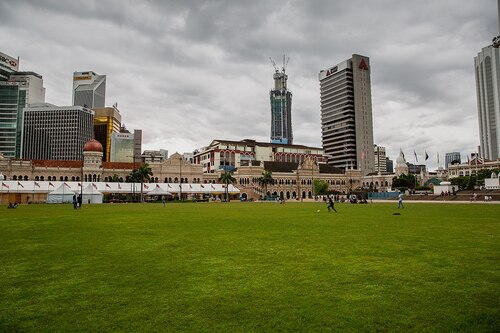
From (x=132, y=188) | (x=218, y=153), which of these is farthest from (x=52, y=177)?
(x=218, y=153)

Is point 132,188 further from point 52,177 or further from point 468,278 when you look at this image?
point 468,278

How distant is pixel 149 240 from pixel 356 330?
1056cm

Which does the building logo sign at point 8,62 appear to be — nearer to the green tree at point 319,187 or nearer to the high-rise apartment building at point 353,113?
the high-rise apartment building at point 353,113

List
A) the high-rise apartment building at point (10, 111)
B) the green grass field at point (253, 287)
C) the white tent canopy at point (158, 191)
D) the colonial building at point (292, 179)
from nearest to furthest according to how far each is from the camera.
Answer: the green grass field at point (253, 287), the white tent canopy at point (158, 191), the colonial building at point (292, 179), the high-rise apartment building at point (10, 111)

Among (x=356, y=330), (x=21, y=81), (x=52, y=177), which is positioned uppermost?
(x=21, y=81)

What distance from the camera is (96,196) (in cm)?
6831

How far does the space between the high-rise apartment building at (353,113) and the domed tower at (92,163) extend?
371ft

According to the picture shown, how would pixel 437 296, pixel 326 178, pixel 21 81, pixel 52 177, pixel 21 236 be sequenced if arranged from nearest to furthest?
1. pixel 437 296
2. pixel 21 236
3. pixel 52 177
4. pixel 326 178
5. pixel 21 81

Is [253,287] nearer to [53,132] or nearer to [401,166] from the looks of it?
[401,166]

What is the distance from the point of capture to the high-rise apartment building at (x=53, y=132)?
18562 centimetres

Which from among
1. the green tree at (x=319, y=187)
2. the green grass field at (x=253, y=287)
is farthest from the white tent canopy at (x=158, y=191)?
the green grass field at (x=253, y=287)

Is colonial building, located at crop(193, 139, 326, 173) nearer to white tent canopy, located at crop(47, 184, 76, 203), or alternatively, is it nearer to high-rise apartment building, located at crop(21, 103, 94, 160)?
white tent canopy, located at crop(47, 184, 76, 203)

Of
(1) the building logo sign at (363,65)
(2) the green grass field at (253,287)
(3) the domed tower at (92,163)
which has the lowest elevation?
(2) the green grass field at (253,287)

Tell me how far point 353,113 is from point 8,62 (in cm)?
17710
